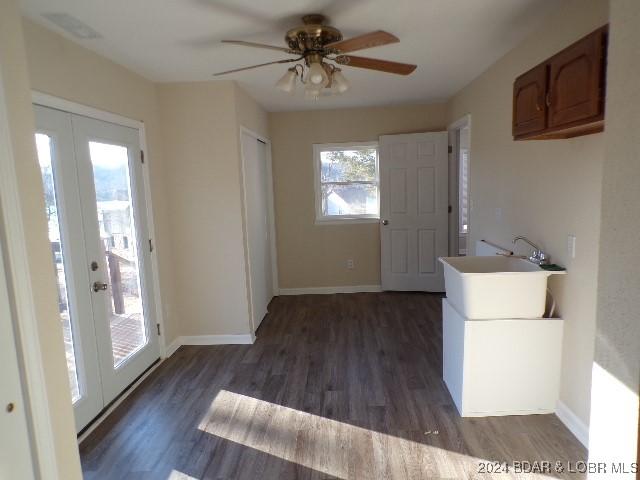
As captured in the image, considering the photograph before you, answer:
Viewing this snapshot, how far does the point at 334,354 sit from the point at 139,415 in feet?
5.23

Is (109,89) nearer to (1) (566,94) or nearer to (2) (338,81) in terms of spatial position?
(2) (338,81)

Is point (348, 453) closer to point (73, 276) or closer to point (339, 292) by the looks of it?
point (73, 276)

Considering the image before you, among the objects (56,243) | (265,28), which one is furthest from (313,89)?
(56,243)

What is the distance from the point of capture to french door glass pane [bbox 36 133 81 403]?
7.21ft

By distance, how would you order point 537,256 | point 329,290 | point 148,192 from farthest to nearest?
point 329,290, point 148,192, point 537,256

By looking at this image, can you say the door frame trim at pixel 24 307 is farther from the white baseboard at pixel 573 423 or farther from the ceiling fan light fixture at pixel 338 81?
the white baseboard at pixel 573 423

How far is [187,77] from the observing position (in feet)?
10.9

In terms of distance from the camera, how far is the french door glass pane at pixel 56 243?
86.5 inches

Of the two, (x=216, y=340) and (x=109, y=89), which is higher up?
(x=109, y=89)

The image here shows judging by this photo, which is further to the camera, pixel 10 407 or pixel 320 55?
pixel 320 55

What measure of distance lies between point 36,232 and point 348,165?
4.22 m

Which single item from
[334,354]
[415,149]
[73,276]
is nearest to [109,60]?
[73,276]

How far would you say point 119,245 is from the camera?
2.92 meters

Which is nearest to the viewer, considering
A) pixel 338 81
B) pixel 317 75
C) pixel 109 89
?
pixel 317 75
